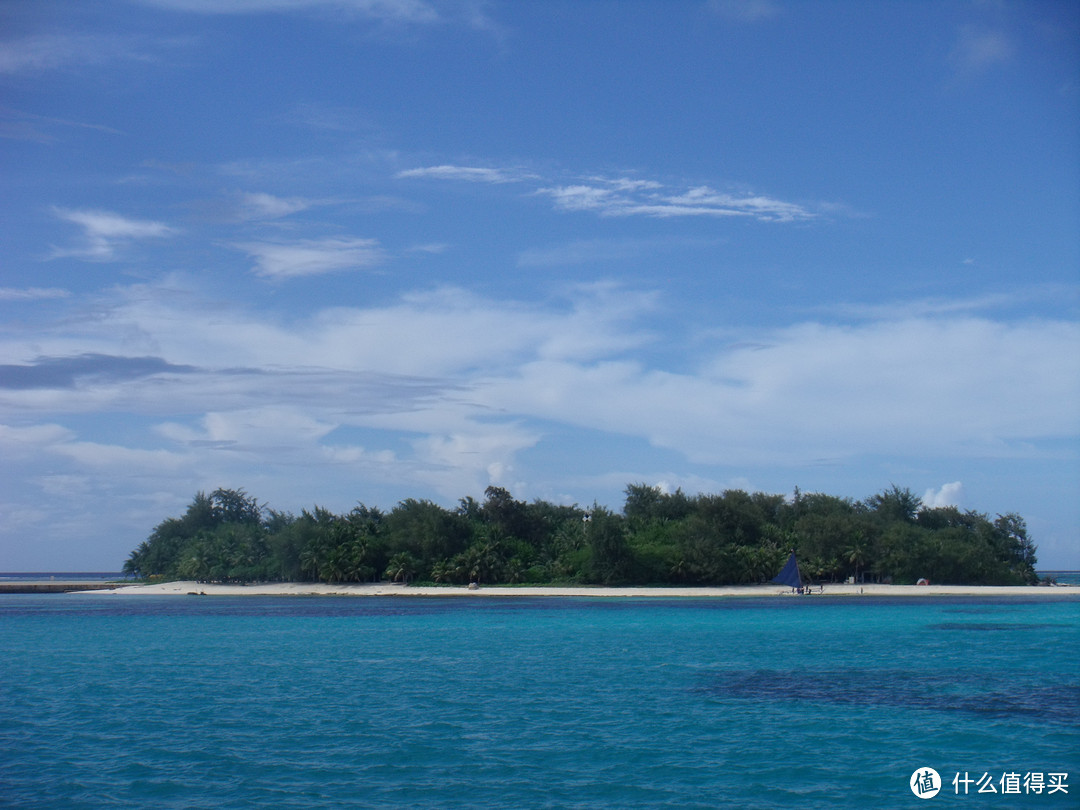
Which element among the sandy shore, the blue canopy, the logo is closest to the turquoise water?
the logo

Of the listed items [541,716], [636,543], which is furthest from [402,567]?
[541,716]

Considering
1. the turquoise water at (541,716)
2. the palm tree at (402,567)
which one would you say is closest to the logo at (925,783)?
the turquoise water at (541,716)

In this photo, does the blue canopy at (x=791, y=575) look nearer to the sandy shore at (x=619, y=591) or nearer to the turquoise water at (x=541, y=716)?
the sandy shore at (x=619, y=591)

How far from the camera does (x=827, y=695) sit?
79.9 feet

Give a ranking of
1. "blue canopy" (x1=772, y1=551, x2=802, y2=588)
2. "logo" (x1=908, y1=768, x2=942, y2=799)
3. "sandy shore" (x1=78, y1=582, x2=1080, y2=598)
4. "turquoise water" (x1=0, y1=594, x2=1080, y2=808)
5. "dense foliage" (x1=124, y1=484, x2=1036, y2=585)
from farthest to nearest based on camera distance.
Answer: "dense foliage" (x1=124, y1=484, x2=1036, y2=585) < "sandy shore" (x1=78, y1=582, x2=1080, y2=598) < "blue canopy" (x1=772, y1=551, x2=802, y2=588) < "turquoise water" (x1=0, y1=594, x2=1080, y2=808) < "logo" (x1=908, y1=768, x2=942, y2=799)

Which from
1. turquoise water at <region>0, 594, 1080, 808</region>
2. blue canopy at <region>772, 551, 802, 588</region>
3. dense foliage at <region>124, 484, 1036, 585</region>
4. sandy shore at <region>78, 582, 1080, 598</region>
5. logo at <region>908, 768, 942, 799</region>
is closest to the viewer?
logo at <region>908, 768, 942, 799</region>

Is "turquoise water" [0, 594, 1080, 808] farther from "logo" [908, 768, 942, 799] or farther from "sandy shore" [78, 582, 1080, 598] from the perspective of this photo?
"sandy shore" [78, 582, 1080, 598]

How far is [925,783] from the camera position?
16.2 metres

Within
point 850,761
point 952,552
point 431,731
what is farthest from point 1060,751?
point 952,552

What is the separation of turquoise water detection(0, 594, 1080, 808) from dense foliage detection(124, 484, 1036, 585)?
120 ft

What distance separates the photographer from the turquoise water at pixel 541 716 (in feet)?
52.7

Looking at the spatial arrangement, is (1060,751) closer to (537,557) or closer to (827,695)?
(827,695)

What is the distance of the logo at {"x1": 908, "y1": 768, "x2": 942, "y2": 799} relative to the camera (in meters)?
15.7

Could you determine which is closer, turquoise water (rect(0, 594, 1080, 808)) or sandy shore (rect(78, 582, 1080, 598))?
turquoise water (rect(0, 594, 1080, 808))
